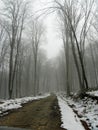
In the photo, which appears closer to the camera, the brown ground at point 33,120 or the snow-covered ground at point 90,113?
the brown ground at point 33,120

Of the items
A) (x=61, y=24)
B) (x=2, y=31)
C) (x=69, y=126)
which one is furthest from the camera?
(x=2, y=31)

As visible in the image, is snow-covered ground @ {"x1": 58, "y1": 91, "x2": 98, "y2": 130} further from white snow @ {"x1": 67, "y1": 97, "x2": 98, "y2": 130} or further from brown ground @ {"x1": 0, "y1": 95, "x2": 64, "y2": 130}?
brown ground @ {"x1": 0, "y1": 95, "x2": 64, "y2": 130}

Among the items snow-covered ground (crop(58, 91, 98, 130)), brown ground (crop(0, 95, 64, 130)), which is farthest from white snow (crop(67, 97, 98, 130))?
brown ground (crop(0, 95, 64, 130))

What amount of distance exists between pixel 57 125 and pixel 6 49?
28474 mm

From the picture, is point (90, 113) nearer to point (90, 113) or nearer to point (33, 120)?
point (90, 113)

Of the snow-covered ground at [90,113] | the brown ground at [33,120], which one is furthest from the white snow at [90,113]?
the brown ground at [33,120]

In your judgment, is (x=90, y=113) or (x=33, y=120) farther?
(x=90, y=113)

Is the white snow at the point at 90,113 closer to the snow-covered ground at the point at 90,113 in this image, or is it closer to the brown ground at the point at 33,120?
the snow-covered ground at the point at 90,113

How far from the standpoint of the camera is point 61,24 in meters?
25.9

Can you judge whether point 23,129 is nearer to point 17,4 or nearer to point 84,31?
point 84,31

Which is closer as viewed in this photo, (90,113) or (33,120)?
(33,120)

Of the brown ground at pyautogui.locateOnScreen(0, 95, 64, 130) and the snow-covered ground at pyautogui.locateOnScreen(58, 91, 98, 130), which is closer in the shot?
the brown ground at pyautogui.locateOnScreen(0, 95, 64, 130)

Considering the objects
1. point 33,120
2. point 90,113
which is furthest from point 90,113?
point 33,120

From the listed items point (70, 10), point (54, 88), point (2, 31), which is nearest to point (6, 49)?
point (2, 31)
